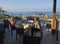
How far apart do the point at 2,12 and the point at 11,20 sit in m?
0.24

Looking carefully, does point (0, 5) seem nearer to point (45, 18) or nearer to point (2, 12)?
point (2, 12)

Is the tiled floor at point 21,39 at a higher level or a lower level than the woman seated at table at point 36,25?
lower

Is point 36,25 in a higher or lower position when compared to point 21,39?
higher

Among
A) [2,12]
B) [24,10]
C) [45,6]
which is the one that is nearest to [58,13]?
[45,6]

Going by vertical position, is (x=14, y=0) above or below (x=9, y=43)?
above

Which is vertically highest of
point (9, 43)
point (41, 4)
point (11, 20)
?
point (41, 4)

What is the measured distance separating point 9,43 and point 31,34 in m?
0.51

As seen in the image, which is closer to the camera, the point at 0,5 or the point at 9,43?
the point at 0,5

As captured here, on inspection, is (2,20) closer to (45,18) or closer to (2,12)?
(2,12)

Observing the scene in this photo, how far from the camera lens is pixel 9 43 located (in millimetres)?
5250

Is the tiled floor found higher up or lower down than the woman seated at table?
lower down

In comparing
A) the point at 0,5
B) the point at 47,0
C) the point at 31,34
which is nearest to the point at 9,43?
the point at 31,34

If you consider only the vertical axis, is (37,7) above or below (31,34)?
above

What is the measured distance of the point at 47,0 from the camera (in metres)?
5.00
